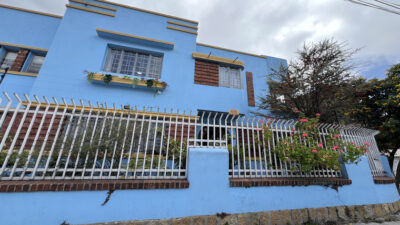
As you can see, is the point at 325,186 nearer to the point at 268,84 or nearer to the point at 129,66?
the point at 268,84

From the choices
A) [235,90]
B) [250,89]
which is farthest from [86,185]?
[250,89]

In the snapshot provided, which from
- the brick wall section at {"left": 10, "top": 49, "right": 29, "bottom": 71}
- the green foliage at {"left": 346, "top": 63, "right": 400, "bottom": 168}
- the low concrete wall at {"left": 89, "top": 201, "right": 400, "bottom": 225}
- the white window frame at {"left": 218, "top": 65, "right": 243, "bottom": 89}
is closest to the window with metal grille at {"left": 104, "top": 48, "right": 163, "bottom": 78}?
the white window frame at {"left": 218, "top": 65, "right": 243, "bottom": 89}

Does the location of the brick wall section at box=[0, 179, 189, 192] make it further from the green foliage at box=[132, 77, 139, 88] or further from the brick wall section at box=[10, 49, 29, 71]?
the brick wall section at box=[10, 49, 29, 71]

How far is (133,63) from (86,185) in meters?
6.38

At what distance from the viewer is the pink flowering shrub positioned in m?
3.60

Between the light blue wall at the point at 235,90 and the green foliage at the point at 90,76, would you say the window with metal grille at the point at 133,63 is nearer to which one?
the green foliage at the point at 90,76

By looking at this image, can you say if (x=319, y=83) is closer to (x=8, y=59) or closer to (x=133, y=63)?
(x=133, y=63)

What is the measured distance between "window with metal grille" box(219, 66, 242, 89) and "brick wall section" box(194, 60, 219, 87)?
0.38m

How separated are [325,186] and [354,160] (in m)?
1.24

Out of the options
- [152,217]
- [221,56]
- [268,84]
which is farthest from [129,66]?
[268,84]

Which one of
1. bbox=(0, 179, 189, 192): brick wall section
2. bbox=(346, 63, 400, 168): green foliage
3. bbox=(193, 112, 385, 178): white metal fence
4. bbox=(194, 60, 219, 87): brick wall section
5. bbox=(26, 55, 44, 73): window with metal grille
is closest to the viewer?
bbox=(0, 179, 189, 192): brick wall section

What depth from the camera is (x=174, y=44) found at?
8.05m

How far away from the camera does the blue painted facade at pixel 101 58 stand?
627 centimetres

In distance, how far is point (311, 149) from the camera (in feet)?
12.0
